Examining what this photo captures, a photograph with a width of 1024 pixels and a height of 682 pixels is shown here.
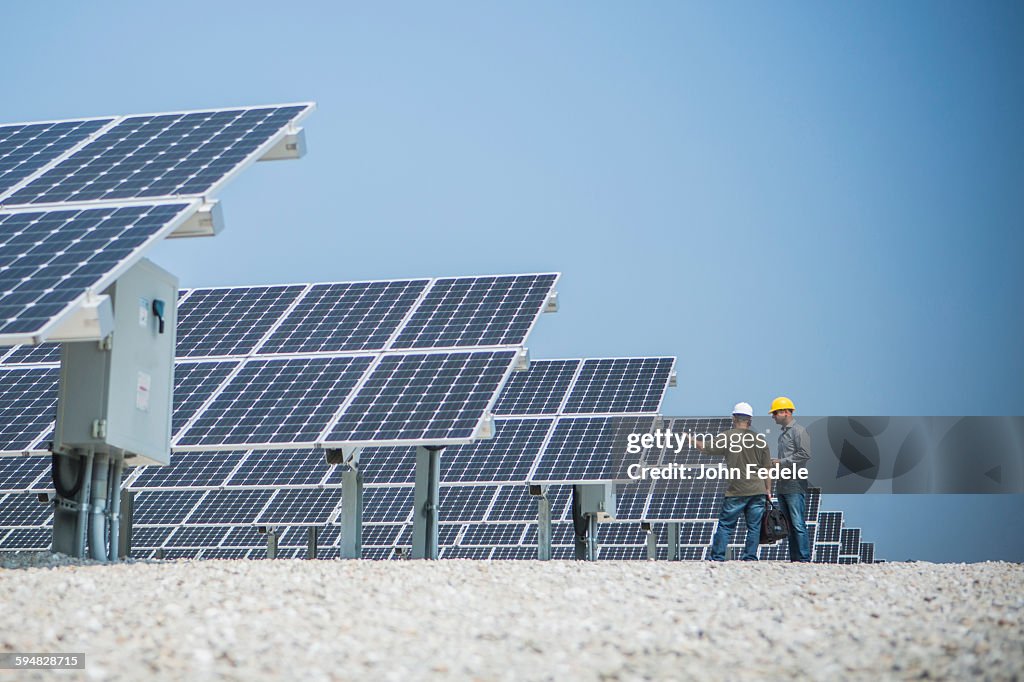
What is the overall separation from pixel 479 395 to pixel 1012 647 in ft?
34.4

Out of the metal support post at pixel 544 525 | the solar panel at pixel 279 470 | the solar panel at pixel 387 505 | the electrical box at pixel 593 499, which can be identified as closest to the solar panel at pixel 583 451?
the metal support post at pixel 544 525

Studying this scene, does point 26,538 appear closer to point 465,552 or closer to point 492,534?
point 465,552

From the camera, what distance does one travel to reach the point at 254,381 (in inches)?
736

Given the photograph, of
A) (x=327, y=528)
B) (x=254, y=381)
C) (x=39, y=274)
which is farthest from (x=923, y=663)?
(x=327, y=528)

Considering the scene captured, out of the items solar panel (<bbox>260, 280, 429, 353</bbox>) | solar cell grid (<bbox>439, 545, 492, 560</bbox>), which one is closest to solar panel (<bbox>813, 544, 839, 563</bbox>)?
solar cell grid (<bbox>439, 545, 492, 560</bbox>)

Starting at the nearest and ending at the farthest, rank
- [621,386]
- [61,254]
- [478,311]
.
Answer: [61,254] < [478,311] < [621,386]

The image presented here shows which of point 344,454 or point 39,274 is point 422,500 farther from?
point 39,274

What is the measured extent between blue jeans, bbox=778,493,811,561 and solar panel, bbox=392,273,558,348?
15.7 feet

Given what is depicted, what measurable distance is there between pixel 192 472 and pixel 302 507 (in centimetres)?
879

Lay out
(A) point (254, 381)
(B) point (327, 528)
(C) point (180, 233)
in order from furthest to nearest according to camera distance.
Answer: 1. (B) point (327, 528)
2. (A) point (254, 381)
3. (C) point (180, 233)

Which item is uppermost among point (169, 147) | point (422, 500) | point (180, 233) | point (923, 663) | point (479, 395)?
point (169, 147)

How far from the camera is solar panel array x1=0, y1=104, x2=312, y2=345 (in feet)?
37.9

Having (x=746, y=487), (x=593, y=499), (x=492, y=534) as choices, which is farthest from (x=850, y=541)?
(x=746, y=487)

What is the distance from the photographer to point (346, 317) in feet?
69.4
